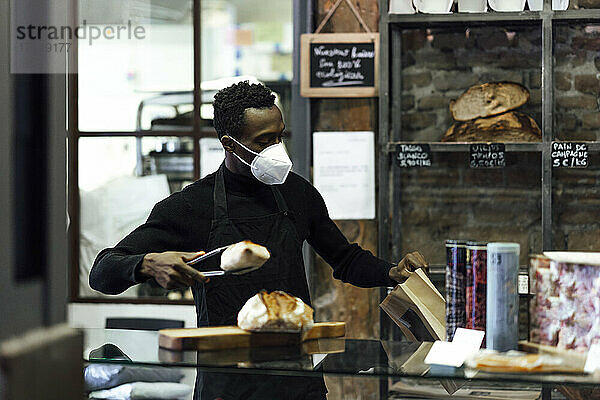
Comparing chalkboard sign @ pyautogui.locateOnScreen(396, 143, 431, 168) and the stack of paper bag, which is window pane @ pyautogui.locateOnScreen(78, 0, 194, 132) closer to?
chalkboard sign @ pyautogui.locateOnScreen(396, 143, 431, 168)

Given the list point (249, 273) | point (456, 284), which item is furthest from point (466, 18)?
point (456, 284)

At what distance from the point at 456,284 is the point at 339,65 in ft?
6.41

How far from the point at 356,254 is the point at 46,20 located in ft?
7.59

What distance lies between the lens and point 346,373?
1.41 m

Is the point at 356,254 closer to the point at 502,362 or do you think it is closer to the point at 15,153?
the point at 502,362

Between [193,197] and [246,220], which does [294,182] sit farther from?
[193,197]

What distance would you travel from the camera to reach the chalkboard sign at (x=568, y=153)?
308 cm

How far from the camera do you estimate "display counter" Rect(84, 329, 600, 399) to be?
1.34 meters

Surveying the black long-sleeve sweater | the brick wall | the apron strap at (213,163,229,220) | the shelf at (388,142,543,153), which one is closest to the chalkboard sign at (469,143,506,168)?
the shelf at (388,142,543,153)

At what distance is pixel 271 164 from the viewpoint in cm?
221

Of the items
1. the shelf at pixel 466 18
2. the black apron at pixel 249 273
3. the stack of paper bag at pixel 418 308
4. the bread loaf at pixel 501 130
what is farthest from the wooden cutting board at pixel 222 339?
the shelf at pixel 466 18

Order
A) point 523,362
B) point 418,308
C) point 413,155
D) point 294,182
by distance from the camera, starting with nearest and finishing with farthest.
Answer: point 523,362
point 418,308
point 294,182
point 413,155

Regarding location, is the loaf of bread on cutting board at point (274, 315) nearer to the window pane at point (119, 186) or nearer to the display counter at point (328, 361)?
the display counter at point (328, 361)

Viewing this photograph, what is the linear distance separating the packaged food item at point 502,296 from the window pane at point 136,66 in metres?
2.57
